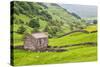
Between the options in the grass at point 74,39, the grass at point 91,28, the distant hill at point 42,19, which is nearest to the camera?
the distant hill at point 42,19

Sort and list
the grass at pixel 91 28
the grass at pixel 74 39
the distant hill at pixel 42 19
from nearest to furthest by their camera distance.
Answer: the distant hill at pixel 42 19, the grass at pixel 74 39, the grass at pixel 91 28

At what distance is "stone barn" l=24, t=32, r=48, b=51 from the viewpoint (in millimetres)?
1861

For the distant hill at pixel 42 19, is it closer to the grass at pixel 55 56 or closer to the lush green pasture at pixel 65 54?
the lush green pasture at pixel 65 54

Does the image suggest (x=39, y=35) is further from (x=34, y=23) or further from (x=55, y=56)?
(x=55, y=56)

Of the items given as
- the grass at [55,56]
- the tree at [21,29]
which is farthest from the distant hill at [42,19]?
the grass at [55,56]

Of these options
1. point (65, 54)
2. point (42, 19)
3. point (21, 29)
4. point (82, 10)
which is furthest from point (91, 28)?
point (21, 29)

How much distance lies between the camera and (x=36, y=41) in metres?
1.89

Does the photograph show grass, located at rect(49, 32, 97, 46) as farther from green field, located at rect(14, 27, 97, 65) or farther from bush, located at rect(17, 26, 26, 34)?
bush, located at rect(17, 26, 26, 34)

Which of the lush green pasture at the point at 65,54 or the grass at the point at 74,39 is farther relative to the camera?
the grass at the point at 74,39

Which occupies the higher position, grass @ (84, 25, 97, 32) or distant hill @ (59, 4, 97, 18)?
distant hill @ (59, 4, 97, 18)

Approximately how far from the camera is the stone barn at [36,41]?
1.86 meters

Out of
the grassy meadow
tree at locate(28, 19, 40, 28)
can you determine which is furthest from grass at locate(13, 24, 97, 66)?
tree at locate(28, 19, 40, 28)
